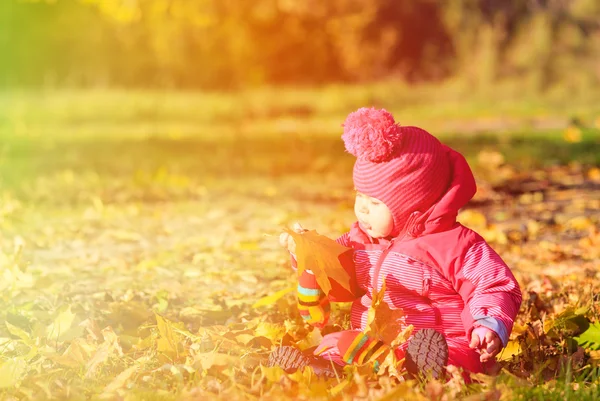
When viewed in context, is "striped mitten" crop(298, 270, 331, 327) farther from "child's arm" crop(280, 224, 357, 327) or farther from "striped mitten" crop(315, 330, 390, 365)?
"striped mitten" crop(315, 330, 390, 365)

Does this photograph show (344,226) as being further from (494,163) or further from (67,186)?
(67,186)

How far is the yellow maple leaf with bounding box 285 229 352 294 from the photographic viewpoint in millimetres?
2650

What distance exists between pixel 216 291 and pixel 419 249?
50.9 inches

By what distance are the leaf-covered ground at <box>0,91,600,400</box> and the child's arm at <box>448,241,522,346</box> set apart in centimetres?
17

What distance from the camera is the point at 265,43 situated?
2158 cm

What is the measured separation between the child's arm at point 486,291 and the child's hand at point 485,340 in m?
0.01

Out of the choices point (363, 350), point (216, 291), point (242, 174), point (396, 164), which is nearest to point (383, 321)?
point (363, 350)

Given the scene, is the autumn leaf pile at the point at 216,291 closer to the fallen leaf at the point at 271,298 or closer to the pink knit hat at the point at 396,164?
the fallen leaf at the point at 271,298

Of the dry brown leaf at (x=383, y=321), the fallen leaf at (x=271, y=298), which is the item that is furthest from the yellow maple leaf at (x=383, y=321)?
the fallen leaf at (x=271, y=298)

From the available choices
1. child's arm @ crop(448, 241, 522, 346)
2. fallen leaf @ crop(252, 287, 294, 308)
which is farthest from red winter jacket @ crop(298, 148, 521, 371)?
fallen leaf @ crop(252, 287, 294, 308)

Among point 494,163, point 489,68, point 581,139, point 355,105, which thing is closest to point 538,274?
point 494,163

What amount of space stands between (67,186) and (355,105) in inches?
347

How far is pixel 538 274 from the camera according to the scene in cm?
396

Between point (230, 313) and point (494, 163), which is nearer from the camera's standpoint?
point (230, 313)
